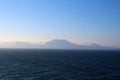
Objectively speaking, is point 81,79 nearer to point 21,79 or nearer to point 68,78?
point 68,78

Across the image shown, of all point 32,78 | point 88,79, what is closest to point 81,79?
point 88,79

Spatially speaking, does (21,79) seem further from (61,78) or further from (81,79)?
(81,79)

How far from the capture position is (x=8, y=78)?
48.0m

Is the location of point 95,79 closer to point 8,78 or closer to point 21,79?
point 21,79

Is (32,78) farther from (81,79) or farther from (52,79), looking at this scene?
(81,79)

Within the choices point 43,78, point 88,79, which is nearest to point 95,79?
point 88,79

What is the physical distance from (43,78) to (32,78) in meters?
2.71

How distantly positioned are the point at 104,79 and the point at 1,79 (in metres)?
25.1

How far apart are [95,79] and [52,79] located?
10697 mm

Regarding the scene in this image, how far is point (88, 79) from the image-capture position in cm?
4800

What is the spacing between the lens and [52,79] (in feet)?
155

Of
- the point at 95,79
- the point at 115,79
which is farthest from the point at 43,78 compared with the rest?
the point at 115,79

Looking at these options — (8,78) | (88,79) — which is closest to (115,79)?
(88,79)

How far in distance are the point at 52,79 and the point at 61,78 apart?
2.62m
